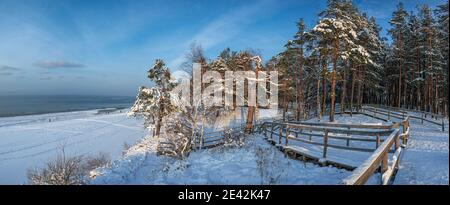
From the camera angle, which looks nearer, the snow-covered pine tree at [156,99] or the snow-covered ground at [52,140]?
the snow-covered pine tree at [156,99]

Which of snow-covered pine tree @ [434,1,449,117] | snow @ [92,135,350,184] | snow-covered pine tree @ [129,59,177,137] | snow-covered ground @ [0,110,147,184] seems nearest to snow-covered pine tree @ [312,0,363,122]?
snow-covered pine tree @ [434,1,449,117]

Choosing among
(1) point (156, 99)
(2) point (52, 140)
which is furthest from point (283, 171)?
(2) point (52, 140)

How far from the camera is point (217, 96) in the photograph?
22578mm

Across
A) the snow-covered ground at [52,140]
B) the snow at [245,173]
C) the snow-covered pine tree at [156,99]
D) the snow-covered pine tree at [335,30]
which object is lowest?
the snow-covered ground at [52,140]

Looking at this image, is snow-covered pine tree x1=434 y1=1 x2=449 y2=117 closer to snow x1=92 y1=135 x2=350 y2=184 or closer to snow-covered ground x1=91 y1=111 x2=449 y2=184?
snow-covered ground x1=91 y1=111 x2=449 y2=184

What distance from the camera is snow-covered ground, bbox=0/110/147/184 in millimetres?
30969

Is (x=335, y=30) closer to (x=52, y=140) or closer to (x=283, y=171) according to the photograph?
(x=283, y=171)

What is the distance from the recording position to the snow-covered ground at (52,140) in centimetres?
3097

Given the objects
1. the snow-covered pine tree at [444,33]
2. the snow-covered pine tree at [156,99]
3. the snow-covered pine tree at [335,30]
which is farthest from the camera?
the snow-covered pine tree at [156,99]

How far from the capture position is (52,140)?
1703 inches

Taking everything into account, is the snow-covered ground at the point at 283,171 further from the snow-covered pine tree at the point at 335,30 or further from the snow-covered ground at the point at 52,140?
the snow-covered ground at the point at 52,140

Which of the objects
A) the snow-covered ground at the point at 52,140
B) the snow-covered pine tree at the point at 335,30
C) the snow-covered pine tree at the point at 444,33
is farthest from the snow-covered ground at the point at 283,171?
the snow-covered ground at the point at 52,140
